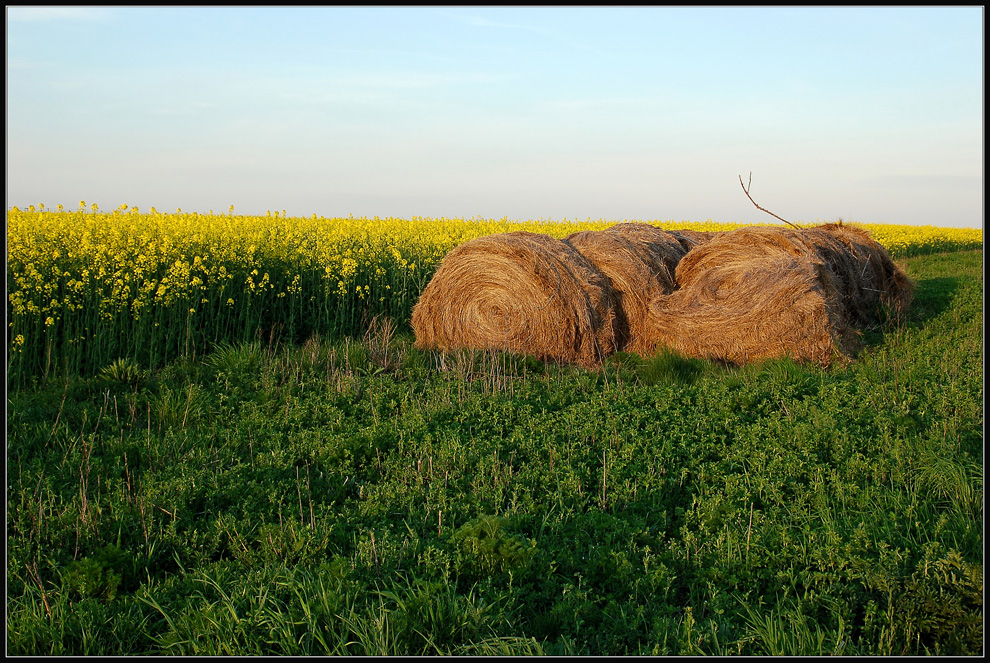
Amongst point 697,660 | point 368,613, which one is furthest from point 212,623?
point 697,660

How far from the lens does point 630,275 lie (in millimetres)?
9547

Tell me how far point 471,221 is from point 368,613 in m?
17.3

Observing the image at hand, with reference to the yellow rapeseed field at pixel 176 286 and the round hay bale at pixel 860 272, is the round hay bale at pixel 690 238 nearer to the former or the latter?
the round hay bale at pixel 860 272

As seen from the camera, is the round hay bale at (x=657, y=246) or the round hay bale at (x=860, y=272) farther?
the round hay bale at (x=860, y=272)

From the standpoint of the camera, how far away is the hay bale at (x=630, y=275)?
9508 millimetres

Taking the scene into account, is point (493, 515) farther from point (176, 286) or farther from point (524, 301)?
point (176, 286)

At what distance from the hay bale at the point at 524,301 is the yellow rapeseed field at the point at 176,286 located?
167 centimetres

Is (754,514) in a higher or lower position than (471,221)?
lower

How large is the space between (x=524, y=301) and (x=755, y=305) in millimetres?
2855

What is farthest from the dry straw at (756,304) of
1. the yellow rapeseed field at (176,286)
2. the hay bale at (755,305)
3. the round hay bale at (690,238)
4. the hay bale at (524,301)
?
the yellow rapeseed field at (176,286)

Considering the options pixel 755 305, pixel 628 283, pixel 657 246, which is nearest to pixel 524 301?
pixel 628 283

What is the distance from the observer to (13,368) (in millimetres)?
7438

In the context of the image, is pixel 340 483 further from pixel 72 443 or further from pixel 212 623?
pixel 72 443

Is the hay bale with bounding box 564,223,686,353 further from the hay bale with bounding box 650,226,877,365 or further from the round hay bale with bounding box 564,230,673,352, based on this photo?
the hay bale with bounding box 650,226,877,365
